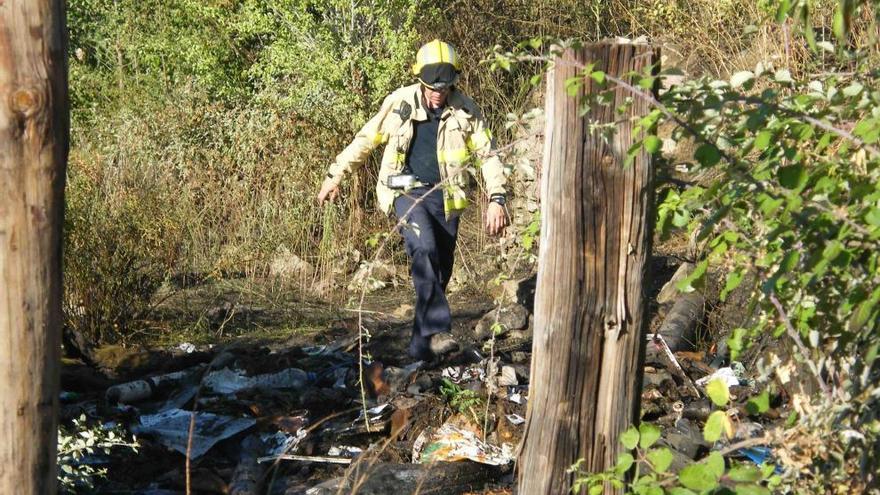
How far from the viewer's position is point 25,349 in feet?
8.54

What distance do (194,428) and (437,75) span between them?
2.54 m

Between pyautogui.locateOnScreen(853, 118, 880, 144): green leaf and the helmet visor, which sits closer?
pyautogui.locateOnScreen(853, 118, 880, 144): green leaf

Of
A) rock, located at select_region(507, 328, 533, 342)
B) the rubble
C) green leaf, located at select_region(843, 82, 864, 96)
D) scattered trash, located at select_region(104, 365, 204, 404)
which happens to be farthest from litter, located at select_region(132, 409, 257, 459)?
green leaf, located at select_region(843, 82, 864, 96)

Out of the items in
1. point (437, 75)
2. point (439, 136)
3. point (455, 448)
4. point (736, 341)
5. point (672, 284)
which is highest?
point (437, 75)

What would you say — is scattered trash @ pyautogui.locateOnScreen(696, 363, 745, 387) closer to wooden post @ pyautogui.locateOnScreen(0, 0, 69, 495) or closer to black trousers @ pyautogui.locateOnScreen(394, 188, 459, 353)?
black trousers @ pyautogui.locateOnScreen(394, 188, 459, 353)

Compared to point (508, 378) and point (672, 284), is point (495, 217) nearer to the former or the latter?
point (508, 378)

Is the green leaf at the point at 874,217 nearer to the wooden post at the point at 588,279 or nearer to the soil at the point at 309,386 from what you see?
the wooden post at the point at 588,279

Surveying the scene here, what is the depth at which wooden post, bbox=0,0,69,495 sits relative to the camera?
250cm

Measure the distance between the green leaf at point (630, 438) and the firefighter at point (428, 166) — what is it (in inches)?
156

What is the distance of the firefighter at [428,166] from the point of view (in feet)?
23.4

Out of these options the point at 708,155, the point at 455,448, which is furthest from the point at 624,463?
the point at 455,448

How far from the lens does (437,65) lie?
22.9 feet

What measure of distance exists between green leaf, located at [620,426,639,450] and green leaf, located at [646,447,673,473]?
95 millimetres

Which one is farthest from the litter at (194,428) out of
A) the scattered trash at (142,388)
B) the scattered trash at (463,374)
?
the scattered trash at (463,374)
